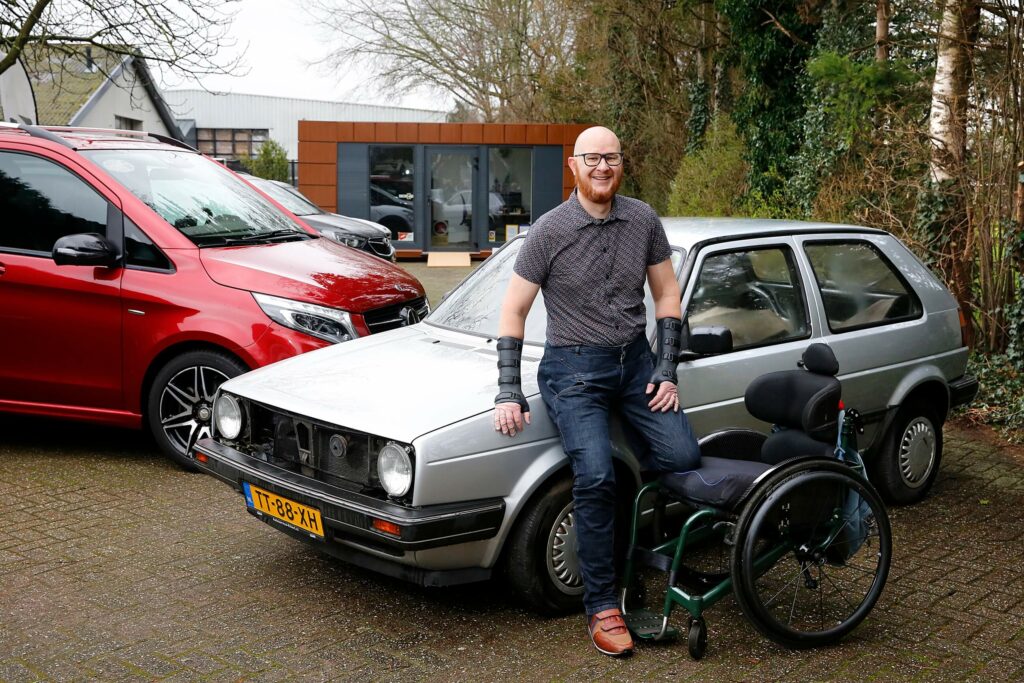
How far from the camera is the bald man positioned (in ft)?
13.4

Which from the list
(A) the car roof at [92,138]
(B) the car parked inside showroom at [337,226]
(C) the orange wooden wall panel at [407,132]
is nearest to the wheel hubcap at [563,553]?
(A) the car roof at [92,138]

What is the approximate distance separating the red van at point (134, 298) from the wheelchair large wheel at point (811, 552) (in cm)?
319

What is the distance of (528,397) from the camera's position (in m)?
4.34

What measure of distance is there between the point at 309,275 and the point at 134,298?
1.05 meters

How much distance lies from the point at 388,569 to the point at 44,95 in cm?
3406

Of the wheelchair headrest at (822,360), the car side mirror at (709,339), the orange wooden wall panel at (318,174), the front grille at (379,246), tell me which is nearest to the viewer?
the wheelchair headrest at (822,360)

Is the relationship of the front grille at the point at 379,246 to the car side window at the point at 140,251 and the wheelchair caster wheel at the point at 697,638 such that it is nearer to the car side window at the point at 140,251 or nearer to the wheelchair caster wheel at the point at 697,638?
the car side window at the point at 140,251

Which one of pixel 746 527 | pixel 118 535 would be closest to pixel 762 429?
pixel 746 527

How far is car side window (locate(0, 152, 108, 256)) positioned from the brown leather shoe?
14.1ft

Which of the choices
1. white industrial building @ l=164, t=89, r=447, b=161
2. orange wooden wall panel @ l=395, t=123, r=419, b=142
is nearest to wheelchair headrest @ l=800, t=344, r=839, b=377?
orange wooden wall panel @ l=395, t=123, r=419, b=142

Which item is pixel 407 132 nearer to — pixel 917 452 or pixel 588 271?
pixel 917 452

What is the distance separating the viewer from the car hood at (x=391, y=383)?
416 cm

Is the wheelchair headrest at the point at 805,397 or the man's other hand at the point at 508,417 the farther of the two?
the wheelchair headrest at the point at 805,397

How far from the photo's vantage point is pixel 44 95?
111 ft
